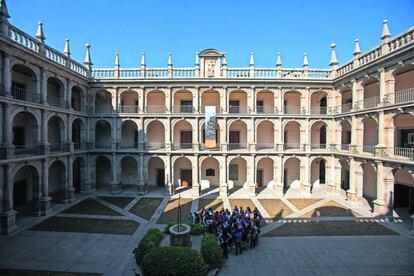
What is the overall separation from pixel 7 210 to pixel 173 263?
14.3 metres

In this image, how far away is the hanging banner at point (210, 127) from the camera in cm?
2450

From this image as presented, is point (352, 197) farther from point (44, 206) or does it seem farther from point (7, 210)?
point (7, 210)

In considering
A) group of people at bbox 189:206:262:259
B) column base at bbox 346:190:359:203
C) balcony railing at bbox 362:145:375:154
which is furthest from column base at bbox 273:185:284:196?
group of people at bbox 189:206:262:259

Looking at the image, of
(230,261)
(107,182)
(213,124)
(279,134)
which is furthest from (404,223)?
(107,182)

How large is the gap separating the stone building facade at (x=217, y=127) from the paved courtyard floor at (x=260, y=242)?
2.83m

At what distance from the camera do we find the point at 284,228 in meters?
16.5

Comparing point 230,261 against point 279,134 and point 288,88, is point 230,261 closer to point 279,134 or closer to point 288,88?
point 279,134

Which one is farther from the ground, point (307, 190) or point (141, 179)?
point (141, 179)

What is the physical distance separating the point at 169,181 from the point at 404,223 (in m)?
21.6

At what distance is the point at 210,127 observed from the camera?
24.6 metres

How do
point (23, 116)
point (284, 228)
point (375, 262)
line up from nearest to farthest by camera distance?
point (375, 262)
point (284, 228)
point (23, 116)

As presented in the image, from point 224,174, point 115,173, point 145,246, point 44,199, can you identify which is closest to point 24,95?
point 44,199

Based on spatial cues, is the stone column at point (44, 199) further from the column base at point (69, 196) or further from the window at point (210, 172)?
the window at point (210, 172)

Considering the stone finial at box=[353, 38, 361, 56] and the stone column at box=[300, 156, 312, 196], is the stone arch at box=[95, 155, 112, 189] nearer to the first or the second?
the stone column at box=[300, 156, 312, 196]
